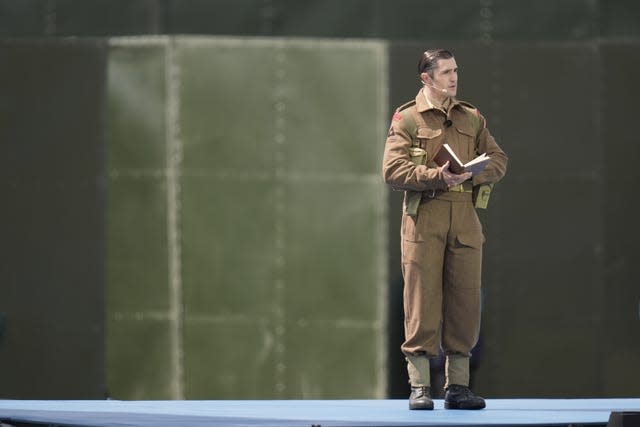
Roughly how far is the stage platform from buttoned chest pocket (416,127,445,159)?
1.36m

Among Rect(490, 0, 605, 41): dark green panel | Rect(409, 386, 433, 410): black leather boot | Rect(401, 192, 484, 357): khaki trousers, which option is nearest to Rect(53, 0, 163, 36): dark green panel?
Rect(490, 0, 605, 41): dark green panel

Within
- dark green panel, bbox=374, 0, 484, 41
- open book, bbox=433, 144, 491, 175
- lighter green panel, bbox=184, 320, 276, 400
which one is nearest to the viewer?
open book, bbox=433, 144, 491, 175

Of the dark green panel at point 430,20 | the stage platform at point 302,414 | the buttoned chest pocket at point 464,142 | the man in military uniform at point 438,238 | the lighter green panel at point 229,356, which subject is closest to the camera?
the stage platform at point 302,414

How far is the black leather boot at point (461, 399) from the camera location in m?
6.44

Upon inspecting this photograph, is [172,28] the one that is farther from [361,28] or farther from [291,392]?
[291,392]

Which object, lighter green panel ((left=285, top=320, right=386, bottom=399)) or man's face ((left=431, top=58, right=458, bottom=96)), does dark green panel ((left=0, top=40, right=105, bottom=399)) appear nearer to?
lighter green panel ((left=285, top=320, right=386, bottom=399))

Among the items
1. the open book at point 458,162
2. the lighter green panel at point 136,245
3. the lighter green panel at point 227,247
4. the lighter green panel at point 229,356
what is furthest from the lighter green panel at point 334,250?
the open book at point 458,162

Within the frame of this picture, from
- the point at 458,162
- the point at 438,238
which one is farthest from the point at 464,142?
the point at 438,238

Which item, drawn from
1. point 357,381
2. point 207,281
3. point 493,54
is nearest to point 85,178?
point 207,281

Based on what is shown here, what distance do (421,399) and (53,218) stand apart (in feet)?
Answer: 13.2

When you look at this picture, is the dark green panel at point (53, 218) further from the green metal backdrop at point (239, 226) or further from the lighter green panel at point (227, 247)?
the lighter green panel at point (227, 247)

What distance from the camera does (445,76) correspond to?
253 inches

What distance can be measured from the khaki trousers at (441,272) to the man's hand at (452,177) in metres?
0.29

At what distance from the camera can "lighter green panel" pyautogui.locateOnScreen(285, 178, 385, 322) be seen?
935cm
